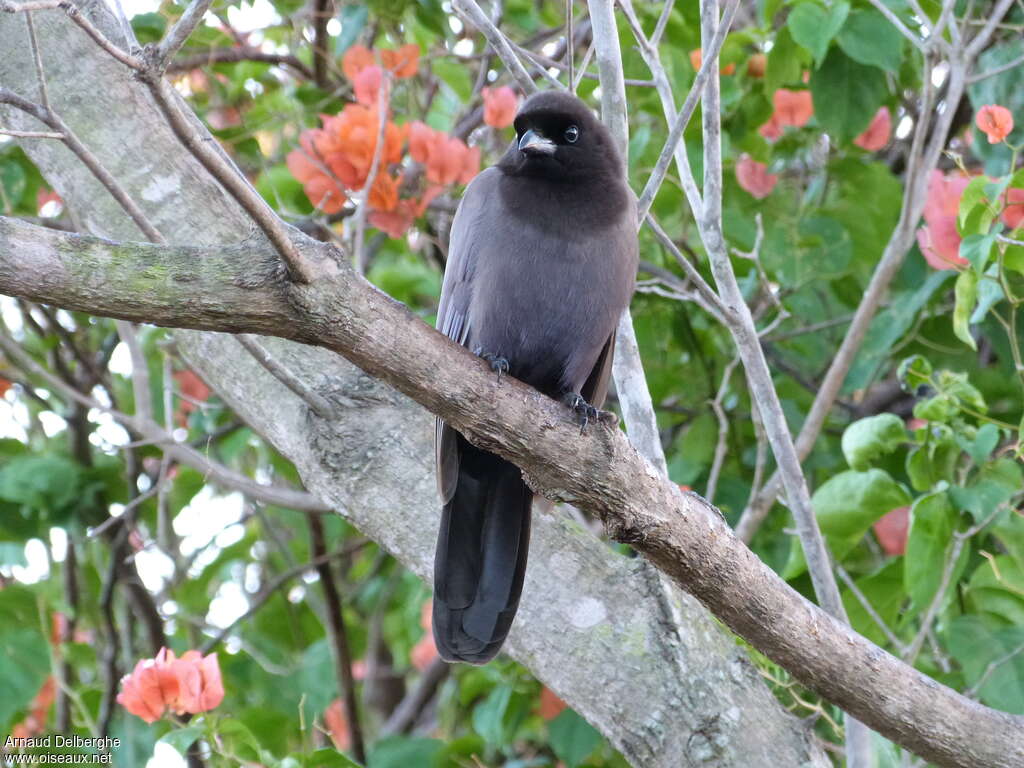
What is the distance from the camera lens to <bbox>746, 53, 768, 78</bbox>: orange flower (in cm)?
416

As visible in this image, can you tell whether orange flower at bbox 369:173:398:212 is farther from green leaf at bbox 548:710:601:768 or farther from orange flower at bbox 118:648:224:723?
green leaf at bbox 548:710:601:768

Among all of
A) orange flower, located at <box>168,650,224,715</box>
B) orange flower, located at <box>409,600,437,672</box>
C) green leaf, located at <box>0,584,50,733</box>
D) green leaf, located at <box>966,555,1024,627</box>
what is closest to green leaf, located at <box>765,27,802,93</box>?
green leaf, located at <box>966,555,1024,627</box>

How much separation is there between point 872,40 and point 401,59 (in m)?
1.51

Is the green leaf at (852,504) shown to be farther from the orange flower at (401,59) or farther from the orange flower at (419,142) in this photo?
the orange flower at (401,59)

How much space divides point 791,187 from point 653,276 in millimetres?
621

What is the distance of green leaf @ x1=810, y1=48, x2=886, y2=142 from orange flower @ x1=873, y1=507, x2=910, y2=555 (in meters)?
1.18

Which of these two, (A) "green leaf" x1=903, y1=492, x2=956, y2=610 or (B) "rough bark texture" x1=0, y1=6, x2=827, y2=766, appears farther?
(A) "green leaf" x1=903, y1=492, x2=956, y2=610

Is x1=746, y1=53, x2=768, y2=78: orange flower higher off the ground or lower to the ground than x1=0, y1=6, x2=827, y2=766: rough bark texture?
higher

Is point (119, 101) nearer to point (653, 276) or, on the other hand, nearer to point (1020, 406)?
point (653, 276)

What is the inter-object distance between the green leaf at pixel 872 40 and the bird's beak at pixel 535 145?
3.42 ft

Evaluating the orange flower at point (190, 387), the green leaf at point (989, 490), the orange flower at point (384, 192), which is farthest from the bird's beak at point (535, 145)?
the orange flower at point (190, 387)

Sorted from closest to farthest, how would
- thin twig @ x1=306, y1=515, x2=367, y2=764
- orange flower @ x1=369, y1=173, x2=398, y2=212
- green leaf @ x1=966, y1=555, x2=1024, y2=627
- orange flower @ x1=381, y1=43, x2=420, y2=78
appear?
green leaf @ x1=966, y1=555, x2=1024, y2=627, orange flower @ x1=369, y1=173, x2=398, y2=212, orange flower @ x1=381, y1=43, x2=420, y2=78, thin twig @ x1=306, y1=515, x2=367, y2=764

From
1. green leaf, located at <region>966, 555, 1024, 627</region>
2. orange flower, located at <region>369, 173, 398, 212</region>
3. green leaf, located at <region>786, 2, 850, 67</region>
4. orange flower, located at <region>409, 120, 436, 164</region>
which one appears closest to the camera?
green leaf, located at <region>966, 555, 1024, 627</region>

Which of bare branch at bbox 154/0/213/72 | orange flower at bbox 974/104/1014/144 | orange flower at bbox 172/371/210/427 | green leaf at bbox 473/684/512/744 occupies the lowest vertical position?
green leaf at bbox 473/684/512/744
